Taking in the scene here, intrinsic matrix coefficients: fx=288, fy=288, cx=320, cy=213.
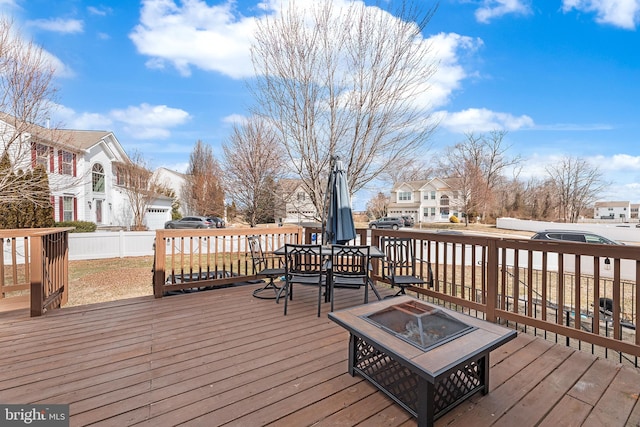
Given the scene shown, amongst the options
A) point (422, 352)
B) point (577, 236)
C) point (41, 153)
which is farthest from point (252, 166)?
point (577, 236)

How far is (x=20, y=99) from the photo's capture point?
7977mm

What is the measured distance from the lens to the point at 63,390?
2.00 meters

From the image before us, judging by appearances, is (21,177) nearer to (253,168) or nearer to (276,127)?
(253,168)

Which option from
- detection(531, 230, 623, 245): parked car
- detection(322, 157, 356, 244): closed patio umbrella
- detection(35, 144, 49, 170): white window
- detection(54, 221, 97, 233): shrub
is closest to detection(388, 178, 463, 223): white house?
detection(531, 230, 623, 245): parked car

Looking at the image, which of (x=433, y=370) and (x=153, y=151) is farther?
(x=153, y=151)

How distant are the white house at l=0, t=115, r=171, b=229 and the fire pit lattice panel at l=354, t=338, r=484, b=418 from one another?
1227 cm

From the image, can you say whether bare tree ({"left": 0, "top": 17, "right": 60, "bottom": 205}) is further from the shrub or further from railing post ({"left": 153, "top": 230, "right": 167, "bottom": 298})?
railing post ({"left": 153, "top": 230, "right": 167, "bottom": 298})

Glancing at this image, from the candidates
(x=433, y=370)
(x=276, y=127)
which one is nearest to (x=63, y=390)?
(x=433, y=370)

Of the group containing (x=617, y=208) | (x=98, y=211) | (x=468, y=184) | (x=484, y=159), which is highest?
(x=484, y=159)

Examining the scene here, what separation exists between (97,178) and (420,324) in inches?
874

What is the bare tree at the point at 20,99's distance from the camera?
767cm

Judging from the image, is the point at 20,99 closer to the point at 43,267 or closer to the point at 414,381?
the point at 43,267

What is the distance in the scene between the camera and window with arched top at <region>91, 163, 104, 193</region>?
17.8 meters

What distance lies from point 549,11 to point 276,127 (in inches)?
342
